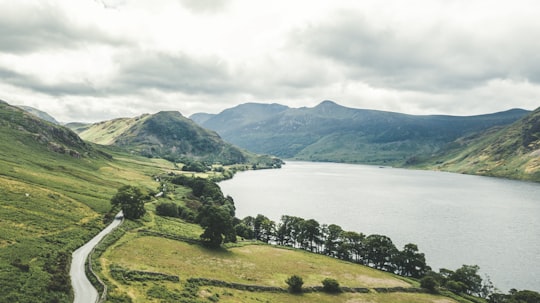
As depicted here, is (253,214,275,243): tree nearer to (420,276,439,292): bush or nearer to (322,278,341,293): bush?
(322,278,341,293): bush

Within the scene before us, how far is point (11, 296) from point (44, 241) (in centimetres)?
2771

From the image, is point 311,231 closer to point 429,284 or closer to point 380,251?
point 380,251

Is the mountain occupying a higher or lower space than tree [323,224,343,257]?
higher

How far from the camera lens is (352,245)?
11288 cm

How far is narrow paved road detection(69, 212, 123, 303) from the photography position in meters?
48.8

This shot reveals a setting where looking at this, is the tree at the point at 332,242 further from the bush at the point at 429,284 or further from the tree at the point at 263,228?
the bush at the point at 429,284

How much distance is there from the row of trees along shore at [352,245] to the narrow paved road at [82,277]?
31845 millimetres

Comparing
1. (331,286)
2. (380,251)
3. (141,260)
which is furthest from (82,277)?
(380,251)

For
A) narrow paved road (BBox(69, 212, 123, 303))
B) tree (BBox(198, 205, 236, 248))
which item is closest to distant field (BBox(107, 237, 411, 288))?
tree (BBox(198, 205, 236, 248))

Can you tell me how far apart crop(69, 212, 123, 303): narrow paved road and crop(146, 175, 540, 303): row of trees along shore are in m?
31.8

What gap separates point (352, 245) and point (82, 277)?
84464 millimetres

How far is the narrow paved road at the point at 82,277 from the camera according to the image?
1923 inches

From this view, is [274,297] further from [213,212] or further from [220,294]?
[213,212]

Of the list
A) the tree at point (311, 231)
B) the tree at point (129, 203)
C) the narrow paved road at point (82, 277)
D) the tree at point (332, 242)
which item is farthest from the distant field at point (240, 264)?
the tree at point (129, 203)
